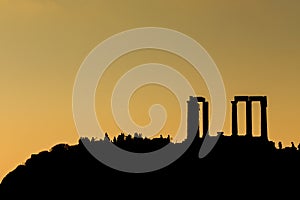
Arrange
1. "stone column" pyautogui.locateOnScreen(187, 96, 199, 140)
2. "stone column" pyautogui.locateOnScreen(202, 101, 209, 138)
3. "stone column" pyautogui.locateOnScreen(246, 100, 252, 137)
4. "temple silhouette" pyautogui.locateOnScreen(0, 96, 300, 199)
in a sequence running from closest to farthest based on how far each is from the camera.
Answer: "stone column" pyautogui.locateOnScreen(187, 96, 199, 140), "stone column" pyautogui.locateOnScreen(246, 100, 252, 137), "stone column" pyautogui.locateOnScreen(202, 101, 209, 138), "temple silhouette" pyautogui.locateOnScreen(0, 96, 300, 199)

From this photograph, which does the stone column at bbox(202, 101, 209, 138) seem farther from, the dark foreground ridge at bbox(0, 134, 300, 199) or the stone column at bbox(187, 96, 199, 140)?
the dark foreground ridge at bbox(0, 134, 300, 199)

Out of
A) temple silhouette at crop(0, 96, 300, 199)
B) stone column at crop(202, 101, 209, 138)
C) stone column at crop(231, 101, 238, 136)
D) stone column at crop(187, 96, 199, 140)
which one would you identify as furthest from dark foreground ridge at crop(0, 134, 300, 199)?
stone column at crop(187, 96, 199, 140)

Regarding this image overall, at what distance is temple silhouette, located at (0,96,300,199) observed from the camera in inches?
4400

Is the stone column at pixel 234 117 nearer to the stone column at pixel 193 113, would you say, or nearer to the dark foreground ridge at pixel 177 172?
the dark foreground ridge at pixel 177 172

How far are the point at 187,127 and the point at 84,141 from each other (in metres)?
25.8

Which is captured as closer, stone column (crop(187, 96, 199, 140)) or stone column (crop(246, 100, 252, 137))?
stone column (crop(187, 96, 199, 140))

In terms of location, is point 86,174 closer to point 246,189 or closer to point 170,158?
point 170,158

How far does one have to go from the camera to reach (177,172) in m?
121

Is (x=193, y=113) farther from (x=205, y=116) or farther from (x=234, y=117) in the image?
(x=234, y=117)

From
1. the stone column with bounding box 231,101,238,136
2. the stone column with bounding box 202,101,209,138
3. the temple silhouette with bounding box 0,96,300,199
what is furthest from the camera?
the temple silhouette with bounding box 0,96,300,199

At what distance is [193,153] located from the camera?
118500mm

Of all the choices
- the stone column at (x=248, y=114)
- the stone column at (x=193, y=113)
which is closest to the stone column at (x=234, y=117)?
the stone column at (x=248, y=114)

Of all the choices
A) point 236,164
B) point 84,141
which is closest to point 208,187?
point 236,164

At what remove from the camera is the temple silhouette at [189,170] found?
111750 mm
